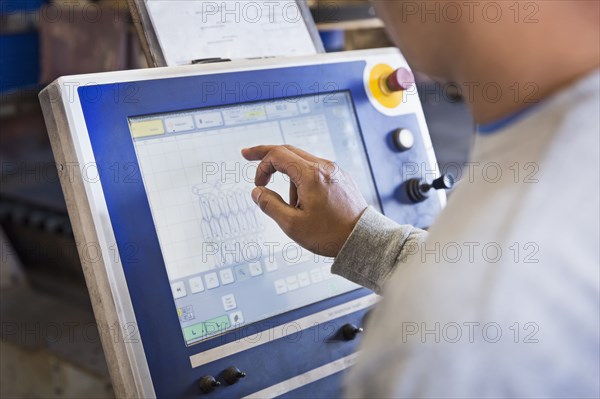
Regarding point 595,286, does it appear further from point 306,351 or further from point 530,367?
point 306,351

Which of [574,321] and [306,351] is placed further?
[306,351]

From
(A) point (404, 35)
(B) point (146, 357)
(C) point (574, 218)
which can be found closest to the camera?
(C) point (574, 218)

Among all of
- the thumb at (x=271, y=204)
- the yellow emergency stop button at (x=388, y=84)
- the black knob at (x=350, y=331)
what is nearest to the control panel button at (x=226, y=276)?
the thumb at (x=271, y=204)

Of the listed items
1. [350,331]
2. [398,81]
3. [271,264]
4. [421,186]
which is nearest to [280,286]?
[271,264]

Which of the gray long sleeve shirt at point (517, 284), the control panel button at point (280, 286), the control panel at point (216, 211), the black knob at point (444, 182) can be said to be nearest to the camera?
the gray long sleeve shirt at point (517, 284)

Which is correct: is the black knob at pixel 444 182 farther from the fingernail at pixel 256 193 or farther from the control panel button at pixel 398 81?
the fingernail at pixel 256 193

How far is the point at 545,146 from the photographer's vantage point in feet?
1.72

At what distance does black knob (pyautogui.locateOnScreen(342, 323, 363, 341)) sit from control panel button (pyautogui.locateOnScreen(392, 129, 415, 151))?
336 mm

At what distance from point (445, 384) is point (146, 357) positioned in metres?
0.45

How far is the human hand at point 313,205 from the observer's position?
0.88 meters

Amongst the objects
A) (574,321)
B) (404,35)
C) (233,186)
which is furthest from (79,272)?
(574,321)

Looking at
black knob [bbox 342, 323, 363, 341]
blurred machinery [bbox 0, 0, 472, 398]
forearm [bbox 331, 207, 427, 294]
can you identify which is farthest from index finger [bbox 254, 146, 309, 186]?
blurred machinery [bbox 0, 0, 472, 398]

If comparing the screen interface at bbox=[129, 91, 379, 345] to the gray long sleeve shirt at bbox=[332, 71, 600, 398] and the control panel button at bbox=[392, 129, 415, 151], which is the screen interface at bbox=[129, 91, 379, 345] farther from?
the gray long sleeve shirt at bbox=[332, 71, 600, 398]

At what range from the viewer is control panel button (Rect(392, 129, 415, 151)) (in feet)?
3.63
